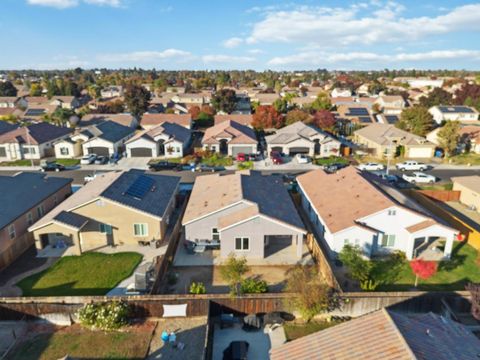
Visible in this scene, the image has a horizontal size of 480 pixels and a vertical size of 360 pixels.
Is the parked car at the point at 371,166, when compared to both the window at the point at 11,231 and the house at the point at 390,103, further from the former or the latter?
the house at the point at 390,103

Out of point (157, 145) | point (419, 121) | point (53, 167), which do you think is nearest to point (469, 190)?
point (419, 121)

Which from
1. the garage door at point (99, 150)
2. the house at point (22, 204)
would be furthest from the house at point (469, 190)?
the garage door at point (99, 150)

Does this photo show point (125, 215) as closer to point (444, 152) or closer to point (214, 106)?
point (444, 152)

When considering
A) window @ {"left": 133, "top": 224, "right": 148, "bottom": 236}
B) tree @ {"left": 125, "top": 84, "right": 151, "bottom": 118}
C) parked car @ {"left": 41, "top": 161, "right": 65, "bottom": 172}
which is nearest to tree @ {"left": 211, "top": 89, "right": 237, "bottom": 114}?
tree @ {"left": 125, "top": 84, "right": 151, "bottom": 118}

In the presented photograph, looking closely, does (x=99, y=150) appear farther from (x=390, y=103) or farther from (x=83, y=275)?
(x=390, y=103)

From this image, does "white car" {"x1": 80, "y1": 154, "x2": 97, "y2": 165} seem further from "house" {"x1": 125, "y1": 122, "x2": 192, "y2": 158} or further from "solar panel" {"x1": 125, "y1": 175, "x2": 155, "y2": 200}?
"solar panel" {"x1": 125, "y1": 175, "x2": 155, "y2": 200}

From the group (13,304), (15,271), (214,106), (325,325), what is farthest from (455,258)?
(214,106)
